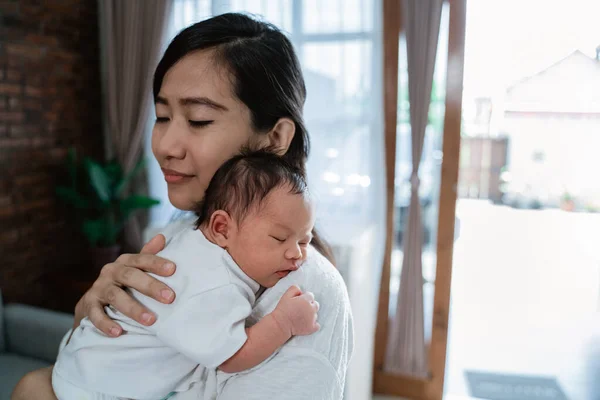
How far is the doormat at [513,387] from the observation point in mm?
3016

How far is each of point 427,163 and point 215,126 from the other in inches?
84.9

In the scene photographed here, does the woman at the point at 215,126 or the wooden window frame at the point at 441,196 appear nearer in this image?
the woman at the point at 215,126

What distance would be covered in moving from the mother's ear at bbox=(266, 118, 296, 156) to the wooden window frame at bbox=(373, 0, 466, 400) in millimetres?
1956

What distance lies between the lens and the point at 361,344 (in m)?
2.63

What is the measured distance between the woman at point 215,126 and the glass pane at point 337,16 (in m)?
2.03

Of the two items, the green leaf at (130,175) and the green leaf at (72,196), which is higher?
the green leaf at (130,175)

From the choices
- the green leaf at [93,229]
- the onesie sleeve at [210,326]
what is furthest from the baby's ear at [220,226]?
the green leaf at [93,229]

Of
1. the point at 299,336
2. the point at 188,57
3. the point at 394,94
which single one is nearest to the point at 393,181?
the point at 394,94

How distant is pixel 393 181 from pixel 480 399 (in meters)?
1.54

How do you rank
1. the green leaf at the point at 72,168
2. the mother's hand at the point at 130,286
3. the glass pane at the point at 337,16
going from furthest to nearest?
the green leaf at the point at 72,168, the glass pane at the point at 337,16, the mother's hand at the point at 130,286

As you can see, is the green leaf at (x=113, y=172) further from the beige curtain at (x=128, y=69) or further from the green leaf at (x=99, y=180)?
the beige curtain at (x=128, y=69)

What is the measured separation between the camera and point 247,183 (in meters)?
0.83

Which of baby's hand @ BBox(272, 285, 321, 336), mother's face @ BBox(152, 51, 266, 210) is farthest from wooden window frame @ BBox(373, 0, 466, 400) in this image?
baby's hand @ BBox(272, 285, 321, 336)

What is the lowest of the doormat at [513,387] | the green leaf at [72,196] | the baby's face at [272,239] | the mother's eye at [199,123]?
the doormat at [513,387]
